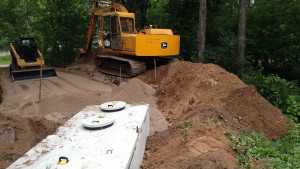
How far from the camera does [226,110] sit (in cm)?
728

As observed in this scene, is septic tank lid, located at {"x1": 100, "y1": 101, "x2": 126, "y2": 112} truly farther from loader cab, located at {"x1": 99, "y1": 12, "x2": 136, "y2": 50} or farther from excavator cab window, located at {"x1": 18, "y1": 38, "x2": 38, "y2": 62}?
excavator cab window, located at {"x1": 18, "y1": 38, "x2": 38, "y2": 62}

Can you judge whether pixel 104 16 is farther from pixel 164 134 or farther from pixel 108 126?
pixel 108 126

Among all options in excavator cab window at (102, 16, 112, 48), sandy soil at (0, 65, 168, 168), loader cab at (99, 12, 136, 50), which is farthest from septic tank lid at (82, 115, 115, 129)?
excavator cab window at (102, 16, 112, 48)

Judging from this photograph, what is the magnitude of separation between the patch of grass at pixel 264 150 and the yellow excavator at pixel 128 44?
6.22 metres

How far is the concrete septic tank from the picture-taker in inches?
152

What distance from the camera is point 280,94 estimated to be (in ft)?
31.1

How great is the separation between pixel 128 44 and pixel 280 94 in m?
5.84

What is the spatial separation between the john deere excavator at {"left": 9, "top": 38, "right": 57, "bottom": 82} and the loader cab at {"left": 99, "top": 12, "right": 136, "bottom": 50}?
9.05 ft

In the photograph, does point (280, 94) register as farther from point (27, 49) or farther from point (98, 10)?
point (27, 49)

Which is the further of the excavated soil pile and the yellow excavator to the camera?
the yellow excavator

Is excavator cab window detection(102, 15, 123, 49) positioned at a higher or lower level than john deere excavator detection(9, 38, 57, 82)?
higher

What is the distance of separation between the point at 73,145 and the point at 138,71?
7.72 metres

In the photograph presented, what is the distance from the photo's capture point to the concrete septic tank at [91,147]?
3.85 meters

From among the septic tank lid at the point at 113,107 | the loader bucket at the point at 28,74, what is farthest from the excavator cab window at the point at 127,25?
the septic tank lid at the point at 113,107
